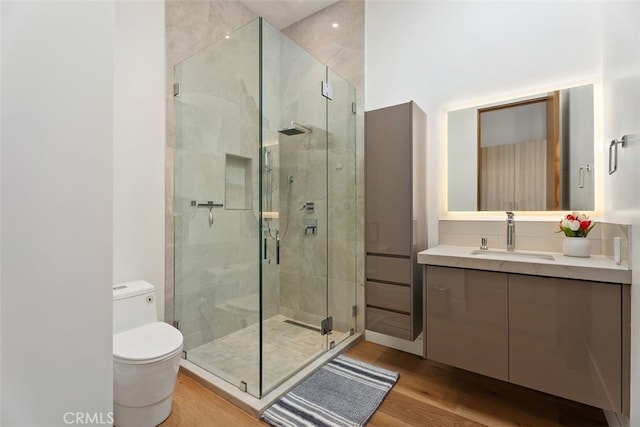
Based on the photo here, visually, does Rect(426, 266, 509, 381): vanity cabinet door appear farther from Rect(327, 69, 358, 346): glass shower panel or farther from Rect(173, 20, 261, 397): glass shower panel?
Rect(173, 20, 261, 397): glass shower panel

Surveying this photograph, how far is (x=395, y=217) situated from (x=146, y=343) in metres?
1.76

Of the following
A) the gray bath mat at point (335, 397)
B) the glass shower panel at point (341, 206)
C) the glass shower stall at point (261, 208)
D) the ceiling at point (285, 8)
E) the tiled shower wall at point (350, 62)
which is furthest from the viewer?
the ceiling at point (285, 8)

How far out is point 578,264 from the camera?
1.46m

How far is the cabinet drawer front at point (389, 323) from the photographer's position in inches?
82.7

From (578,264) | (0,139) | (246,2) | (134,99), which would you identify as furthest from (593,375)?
(246,2)

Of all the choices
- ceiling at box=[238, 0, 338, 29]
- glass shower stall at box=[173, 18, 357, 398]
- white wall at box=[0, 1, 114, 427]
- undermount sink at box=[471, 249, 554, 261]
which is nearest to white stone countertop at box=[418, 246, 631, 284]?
undermount sink at box=[471, 249, 554, 261]

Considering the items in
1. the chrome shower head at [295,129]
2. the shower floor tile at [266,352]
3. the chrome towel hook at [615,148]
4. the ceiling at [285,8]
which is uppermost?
the ceiling at [285,8]

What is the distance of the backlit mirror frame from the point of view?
1.79m

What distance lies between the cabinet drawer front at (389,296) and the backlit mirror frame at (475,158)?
682 millimetres

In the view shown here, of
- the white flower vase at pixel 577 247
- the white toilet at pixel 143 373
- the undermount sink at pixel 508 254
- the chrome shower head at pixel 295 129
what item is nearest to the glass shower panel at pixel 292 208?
the chrome shower head at pixel 295 129

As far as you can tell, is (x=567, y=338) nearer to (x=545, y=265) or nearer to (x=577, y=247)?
(x=545, y=265)

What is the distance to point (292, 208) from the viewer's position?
237cm

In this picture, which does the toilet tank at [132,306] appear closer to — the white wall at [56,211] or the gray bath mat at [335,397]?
the gray bath mat at [335,397]

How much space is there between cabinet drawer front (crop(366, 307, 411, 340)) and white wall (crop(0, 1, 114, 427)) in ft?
5.90
